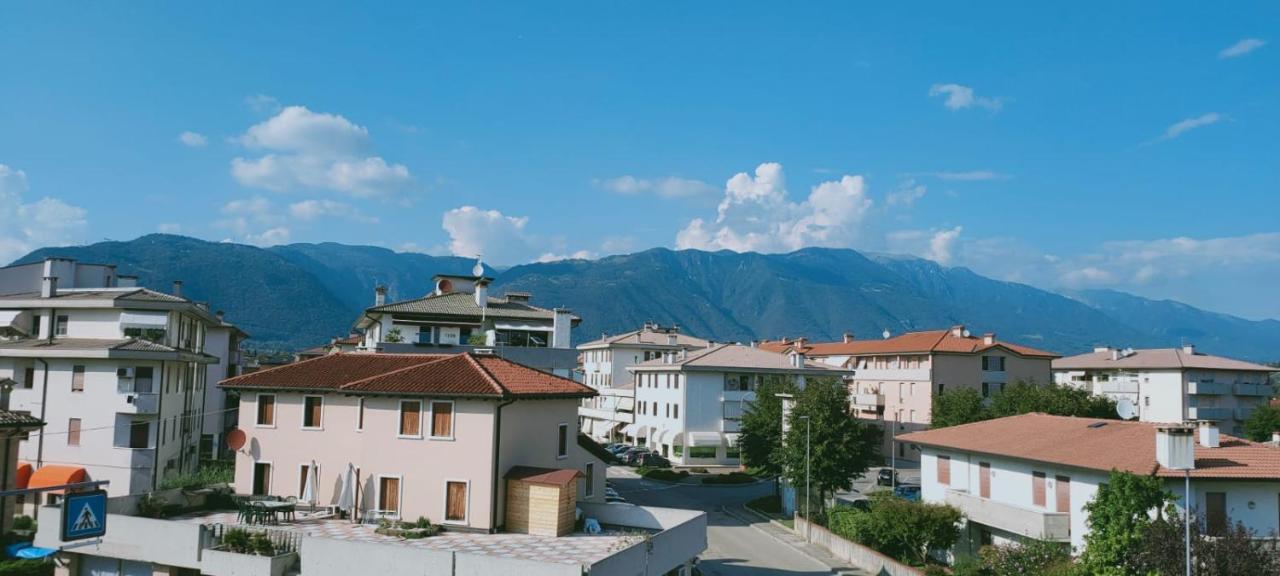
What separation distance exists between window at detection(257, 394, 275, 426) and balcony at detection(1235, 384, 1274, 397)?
88201 millimetres

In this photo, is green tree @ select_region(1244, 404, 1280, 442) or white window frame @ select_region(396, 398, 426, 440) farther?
green tree @ select_region(1244, 404, 1280, 442)

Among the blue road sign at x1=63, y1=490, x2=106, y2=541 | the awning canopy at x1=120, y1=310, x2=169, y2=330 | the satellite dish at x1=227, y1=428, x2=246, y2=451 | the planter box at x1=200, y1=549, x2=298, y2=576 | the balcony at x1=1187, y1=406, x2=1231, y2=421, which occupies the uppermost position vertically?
the awning canopy at x1=120, y1=310, x2=169, y2=330

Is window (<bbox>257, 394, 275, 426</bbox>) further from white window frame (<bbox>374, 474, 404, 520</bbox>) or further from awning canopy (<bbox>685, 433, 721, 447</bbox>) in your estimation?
awning canopy (<bbox>685, 433, 721, 447</bbox>)

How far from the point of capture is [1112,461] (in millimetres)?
31578

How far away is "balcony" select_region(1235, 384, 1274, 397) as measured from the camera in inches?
3268

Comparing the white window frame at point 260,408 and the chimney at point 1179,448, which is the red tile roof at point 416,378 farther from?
the chimney at point 1179,448

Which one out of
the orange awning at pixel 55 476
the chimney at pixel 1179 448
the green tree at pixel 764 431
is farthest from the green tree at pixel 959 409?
the orange awning at pixel 55 476

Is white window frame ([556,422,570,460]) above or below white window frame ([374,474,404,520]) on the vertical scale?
above

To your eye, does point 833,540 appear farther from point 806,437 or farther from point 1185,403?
point 1185,403

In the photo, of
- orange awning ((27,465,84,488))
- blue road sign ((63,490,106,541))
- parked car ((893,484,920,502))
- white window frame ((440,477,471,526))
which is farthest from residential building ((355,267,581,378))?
blue road sign ((63,490,106,541))

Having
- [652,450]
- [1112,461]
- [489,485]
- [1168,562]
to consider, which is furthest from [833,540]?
[652,450]

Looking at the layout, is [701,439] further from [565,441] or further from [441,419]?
[441,419]

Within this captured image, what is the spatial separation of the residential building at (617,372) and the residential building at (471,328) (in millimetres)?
30676

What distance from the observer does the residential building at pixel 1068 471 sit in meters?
29.9
